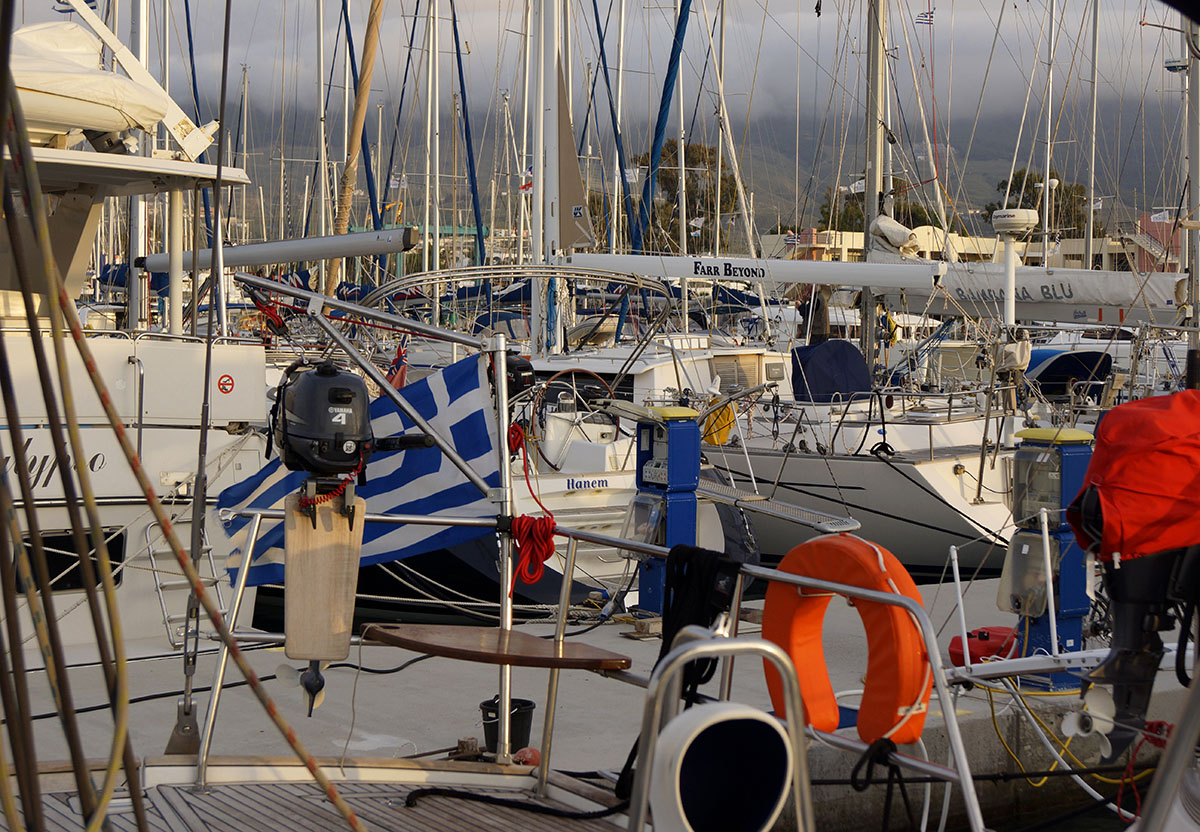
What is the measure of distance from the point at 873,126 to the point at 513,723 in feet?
42.0

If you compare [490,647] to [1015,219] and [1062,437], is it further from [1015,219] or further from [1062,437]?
[1015,219]

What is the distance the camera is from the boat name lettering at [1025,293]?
14.5m

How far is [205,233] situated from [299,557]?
20788mm

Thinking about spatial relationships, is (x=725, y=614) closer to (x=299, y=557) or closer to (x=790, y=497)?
(x=299, y=557)

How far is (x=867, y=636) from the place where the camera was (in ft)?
13.5

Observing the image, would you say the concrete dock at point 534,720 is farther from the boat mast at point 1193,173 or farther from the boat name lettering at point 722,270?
the boat name lettering at point 722,270

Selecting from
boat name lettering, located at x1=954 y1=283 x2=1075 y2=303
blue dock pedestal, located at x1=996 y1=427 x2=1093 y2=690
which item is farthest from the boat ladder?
boat name lettering, located at x1=954 y1=283 x2=1075 y2=303

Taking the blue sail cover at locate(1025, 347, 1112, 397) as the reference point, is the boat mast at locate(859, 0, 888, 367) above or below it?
above

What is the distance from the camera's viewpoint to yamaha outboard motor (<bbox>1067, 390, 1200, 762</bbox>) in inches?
187

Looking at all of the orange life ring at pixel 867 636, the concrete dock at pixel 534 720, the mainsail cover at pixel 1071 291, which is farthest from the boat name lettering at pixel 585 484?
the orange life ring at pixel 867 636

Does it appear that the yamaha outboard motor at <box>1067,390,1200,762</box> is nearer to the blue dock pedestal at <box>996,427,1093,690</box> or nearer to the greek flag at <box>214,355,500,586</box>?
the blue dock pedestal at <box>996,427,1093,690</box>

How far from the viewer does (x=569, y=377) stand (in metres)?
14.1

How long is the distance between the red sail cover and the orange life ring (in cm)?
123

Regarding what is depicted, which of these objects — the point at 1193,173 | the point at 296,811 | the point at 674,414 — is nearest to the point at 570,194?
the point at 1193,173
